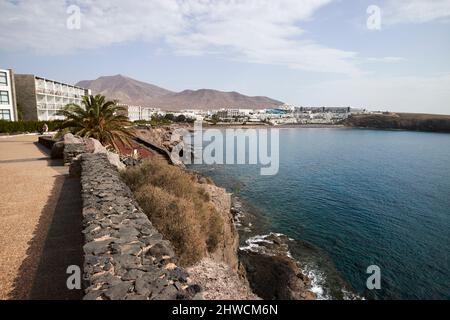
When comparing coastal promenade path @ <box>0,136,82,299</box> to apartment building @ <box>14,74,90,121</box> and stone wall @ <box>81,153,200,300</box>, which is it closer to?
stone wall @ <box>81,153,200,300</box>

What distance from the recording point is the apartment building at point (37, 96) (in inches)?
1997

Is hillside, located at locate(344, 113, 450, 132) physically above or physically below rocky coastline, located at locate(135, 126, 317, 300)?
above

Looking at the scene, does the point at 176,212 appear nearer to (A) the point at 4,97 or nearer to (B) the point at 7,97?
(A) the point at 4,97

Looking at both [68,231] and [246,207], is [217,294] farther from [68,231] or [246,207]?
[246,207]

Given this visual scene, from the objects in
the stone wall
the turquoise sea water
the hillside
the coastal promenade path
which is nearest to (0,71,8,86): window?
the turquoise sea water

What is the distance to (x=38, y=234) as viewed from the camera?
664 cm

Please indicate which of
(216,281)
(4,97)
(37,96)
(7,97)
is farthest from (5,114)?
(216,281)

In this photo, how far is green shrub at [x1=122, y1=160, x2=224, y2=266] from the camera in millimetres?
7031

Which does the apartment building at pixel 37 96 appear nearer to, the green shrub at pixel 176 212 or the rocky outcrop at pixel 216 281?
the green shrub at pixel 176 212

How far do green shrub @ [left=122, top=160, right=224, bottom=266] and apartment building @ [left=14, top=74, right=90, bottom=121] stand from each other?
46605 millimetres

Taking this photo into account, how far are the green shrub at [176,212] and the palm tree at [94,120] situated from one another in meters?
7.94

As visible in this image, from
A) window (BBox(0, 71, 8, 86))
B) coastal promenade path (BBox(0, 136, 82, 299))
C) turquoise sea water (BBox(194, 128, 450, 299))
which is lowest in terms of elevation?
turquoise sea water (BBox(194, 128, 450, 299))

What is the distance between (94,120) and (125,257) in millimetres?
15471
